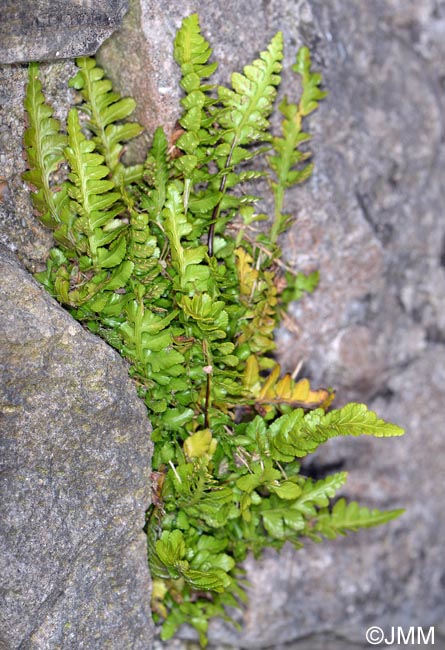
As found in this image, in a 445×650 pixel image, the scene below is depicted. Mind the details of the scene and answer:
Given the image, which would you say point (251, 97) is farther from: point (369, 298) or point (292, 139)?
point (369, 298)

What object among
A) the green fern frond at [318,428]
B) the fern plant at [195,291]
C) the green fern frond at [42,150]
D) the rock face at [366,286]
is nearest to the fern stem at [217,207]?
the fern plant at [195,291]

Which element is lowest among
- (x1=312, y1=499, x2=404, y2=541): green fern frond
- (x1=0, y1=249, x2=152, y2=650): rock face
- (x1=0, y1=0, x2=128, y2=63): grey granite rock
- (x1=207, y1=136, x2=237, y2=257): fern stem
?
(x1=312, y1=499, x2=404, y2=541): green fern frond

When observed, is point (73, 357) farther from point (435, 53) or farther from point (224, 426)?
point (435, 53)

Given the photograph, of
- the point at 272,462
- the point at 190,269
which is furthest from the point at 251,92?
the point at 272,462

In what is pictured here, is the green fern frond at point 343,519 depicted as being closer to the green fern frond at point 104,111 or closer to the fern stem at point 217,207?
the fern stem at point 217,207

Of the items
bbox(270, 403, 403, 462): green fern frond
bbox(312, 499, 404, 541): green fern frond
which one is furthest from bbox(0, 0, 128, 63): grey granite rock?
bbox(312, 499, 404, 541): green fern frond

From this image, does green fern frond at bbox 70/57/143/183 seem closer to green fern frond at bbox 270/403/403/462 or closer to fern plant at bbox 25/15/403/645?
fern plant at bbox 25/15/403/645
